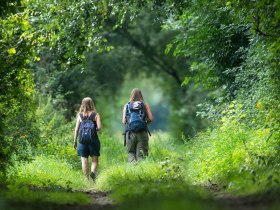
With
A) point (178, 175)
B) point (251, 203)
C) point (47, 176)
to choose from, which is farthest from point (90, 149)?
point (251, 203)

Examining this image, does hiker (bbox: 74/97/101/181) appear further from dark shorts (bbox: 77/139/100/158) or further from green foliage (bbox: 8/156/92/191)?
green foliage (bbox: 8/156/92/191)

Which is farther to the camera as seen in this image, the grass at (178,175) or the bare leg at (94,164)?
the bare leg at (94,164)

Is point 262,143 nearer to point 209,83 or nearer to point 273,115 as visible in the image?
point 273,115

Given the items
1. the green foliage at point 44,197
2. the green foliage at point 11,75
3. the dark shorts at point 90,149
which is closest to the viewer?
the green foliage at point 44,197

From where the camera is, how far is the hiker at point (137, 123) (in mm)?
15172

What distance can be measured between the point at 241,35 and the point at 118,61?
1947 cm

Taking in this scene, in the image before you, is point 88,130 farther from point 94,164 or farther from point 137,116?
point 137,116

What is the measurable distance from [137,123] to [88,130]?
1.15m

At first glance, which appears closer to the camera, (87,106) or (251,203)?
(251,203)

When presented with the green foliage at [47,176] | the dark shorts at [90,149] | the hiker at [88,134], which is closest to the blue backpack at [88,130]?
the hiker at [88,134]

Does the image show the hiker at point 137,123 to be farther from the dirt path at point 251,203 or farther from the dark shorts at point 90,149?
the dirt path at point 251,203

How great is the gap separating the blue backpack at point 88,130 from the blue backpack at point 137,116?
883mm

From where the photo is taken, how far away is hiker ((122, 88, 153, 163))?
1517cm

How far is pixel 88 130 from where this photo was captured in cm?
1480
